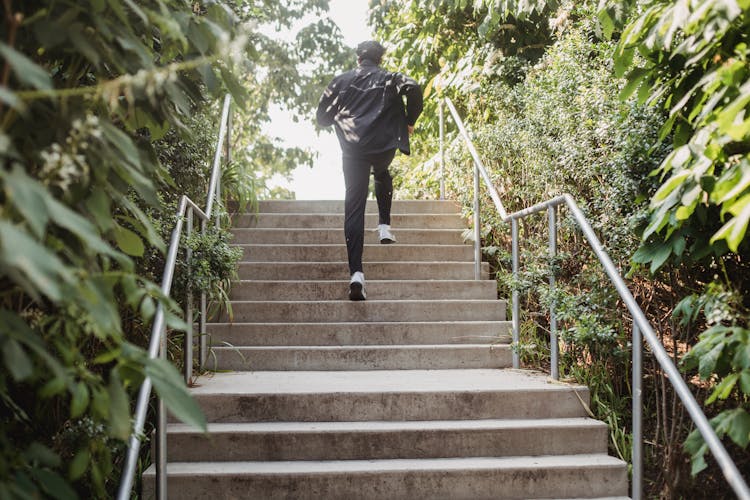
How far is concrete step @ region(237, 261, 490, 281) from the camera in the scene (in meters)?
5.06

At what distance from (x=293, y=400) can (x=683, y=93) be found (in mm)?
2193

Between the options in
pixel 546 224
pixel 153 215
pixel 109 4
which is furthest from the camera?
pixel 546 224

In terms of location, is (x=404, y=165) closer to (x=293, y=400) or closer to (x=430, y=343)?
(x=430, y=343)

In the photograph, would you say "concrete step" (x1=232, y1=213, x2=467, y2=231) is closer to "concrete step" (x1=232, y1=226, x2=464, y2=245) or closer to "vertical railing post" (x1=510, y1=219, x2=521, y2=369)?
"concrete step" (x1=232, y1=226, x2=464, y2=245)

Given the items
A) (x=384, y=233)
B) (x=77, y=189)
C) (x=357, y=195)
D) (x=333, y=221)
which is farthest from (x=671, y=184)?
(x=333, y=221)

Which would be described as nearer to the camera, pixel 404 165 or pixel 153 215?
pixel 153 215

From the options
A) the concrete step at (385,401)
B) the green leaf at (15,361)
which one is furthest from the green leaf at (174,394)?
the concrete step at (385,401)

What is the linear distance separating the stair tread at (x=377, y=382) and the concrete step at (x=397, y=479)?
1.40 ft

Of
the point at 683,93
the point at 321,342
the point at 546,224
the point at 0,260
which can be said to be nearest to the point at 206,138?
the point at 321,342

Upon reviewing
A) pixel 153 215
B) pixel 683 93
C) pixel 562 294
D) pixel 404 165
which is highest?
pixel 404 165

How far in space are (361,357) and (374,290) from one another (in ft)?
2.64

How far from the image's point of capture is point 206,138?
4.95m

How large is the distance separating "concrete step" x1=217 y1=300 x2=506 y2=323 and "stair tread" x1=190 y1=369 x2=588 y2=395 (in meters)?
0.58

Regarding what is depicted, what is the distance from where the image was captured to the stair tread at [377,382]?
3.45 metres
